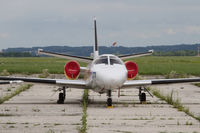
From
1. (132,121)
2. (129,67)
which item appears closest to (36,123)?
(132,121)

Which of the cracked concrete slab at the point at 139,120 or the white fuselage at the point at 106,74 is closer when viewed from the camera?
the cracked concrete slab at the point at 139,120

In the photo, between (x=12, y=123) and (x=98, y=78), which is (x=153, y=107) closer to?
(x=98, y=78)

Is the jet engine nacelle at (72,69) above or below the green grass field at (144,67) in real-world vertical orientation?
above

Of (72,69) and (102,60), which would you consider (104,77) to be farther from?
(72,69)

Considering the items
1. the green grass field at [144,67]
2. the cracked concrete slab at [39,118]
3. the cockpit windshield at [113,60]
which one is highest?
the cockpit windshield at [113,60]

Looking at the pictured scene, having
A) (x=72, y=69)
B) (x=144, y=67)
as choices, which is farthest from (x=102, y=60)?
(x=144, y=67)

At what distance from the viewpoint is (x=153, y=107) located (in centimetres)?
1738

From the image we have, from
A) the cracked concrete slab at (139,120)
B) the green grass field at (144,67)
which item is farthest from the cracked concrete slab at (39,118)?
the green grass field at (144,67)

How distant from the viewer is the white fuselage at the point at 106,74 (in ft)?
54.5

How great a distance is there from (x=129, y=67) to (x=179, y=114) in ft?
19.3

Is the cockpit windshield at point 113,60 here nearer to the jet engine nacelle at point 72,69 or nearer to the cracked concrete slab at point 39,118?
the cracked concrete slab at point 39,118

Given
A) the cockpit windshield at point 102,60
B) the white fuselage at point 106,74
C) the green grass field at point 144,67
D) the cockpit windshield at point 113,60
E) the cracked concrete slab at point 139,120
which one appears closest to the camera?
the cracked concrete slab at point 139,120

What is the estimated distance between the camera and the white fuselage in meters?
16.6

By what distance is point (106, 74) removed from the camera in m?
16.6
